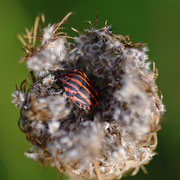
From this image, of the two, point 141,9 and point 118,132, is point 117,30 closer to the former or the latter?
point 141,9

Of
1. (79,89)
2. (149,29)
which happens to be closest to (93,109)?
(79,89)

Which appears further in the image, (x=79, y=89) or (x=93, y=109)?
(x=93, y=109)

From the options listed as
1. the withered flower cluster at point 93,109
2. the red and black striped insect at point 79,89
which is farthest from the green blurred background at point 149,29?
the red and black striped insect at point 79,89

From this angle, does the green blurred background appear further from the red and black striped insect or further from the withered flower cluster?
the red and black striped insect

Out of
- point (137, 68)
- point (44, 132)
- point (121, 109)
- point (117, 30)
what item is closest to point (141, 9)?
point (117, 30)

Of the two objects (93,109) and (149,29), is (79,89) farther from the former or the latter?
(149,29)
